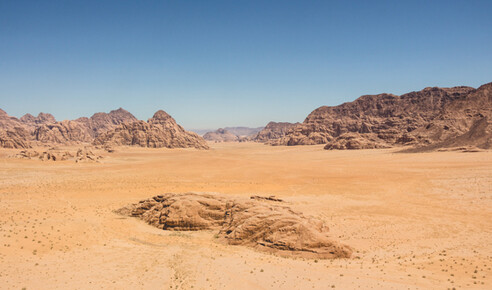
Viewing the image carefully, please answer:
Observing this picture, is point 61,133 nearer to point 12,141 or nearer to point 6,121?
point 12,141

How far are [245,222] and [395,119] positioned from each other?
12569cm

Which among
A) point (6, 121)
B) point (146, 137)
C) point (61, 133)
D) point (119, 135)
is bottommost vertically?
point (146, 137)

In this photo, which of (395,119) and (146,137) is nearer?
(146,137)

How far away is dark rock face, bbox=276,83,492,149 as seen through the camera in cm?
7694

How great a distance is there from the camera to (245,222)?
15.3m

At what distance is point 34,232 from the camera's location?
535 inches

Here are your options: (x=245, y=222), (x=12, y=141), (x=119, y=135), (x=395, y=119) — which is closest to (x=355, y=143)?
(x=395, y=119)

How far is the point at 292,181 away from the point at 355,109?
4925 inches

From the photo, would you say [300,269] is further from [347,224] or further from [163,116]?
[163,116]

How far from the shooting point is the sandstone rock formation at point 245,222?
13.2 m

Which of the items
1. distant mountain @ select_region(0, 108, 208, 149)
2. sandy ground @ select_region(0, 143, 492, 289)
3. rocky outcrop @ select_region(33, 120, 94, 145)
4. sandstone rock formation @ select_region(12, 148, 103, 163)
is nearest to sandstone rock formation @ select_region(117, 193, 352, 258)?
sandy ground @ select_region(0, 143, 492, 289)

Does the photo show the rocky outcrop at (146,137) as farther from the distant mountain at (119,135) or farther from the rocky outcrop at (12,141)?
the rocky outcrop at (12,141)

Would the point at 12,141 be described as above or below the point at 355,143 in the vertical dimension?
above

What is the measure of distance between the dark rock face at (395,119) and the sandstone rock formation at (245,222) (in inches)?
2876
